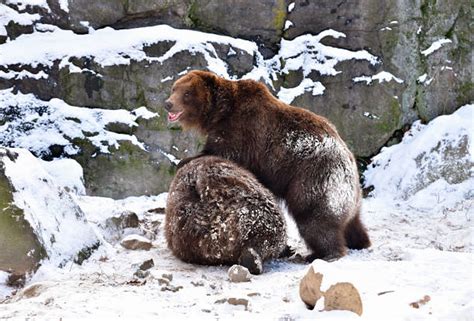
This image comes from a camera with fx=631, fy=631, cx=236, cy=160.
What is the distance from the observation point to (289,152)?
6199 mm

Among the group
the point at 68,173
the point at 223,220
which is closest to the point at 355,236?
the point at 223,220

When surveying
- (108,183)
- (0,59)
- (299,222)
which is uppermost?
(0,59)

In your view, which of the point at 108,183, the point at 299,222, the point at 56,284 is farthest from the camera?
the point at 108,183

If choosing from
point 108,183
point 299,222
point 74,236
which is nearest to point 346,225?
point 299,222

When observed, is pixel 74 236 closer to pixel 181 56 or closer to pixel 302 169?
pixel 302 169

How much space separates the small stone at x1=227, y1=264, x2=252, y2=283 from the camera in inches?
191

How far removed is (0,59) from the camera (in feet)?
30.7

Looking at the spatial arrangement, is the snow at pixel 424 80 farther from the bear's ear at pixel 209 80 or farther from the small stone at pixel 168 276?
the small stone at pixel 168 276

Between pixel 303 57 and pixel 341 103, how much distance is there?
1027mm

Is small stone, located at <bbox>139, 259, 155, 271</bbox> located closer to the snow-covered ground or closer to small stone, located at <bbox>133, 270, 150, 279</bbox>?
the snow-covered ground

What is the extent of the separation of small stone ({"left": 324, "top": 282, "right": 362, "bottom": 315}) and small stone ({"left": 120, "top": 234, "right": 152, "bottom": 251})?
2955 millimetres

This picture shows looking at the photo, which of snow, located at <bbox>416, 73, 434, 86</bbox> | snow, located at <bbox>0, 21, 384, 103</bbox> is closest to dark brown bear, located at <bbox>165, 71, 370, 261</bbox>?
snow, located at <bbox>0, 21, 384, 103</bbox>

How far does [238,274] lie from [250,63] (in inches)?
239

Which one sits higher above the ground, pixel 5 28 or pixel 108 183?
pixel 5 28
